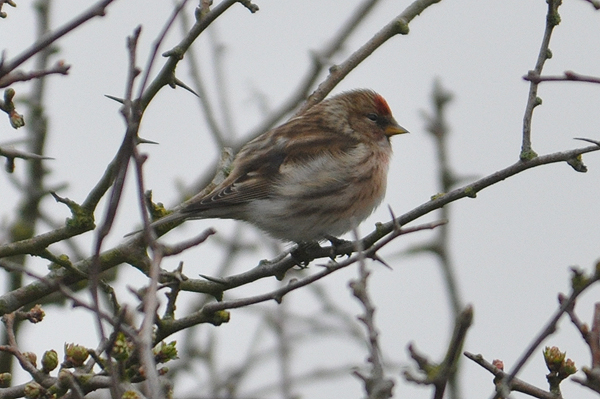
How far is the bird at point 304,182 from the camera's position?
23.4 ft

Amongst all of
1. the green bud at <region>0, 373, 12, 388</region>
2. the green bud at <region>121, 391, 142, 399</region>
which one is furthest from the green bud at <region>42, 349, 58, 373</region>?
the green bud at <region>121, 391, 142, 399</region>

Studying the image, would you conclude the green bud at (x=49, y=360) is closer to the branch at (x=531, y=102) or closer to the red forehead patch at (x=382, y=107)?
the branch at (x=531, y=102)

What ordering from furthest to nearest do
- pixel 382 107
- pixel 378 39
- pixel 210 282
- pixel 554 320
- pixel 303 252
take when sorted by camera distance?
pixel 382 107 < pixel 303 252 < pixel 378 39 < pixel 210 282 < pixel 554 320

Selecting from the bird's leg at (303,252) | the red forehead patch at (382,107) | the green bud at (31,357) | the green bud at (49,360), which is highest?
the red forehead patch at (382,107)

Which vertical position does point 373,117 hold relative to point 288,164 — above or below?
above

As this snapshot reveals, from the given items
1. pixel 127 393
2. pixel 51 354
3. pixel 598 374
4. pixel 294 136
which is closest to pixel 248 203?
pixel 294 136

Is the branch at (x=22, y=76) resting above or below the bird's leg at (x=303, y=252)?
below

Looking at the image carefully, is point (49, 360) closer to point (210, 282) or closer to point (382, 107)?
point (210, 282)

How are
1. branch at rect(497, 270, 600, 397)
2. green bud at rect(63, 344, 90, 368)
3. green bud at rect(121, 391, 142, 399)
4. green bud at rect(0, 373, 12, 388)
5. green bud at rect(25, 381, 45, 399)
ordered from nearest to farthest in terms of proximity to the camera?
branch at rect(497, 270, 600, 397) → green bud at rect(121, 391, 142, 399) → green bud at rect(25, 381, 45, 399) → green bud at rect(63, 344, 90, 368) → green bud at rect(0, 373, 12, 388)

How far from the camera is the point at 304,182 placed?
24.2 feet

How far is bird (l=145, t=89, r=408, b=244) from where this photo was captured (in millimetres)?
7133

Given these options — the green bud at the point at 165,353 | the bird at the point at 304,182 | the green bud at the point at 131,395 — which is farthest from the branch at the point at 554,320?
the bird at the point at 304,182

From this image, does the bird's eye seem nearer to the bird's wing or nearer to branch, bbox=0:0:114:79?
the bird's wing

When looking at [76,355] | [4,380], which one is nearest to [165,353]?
[76,355]
